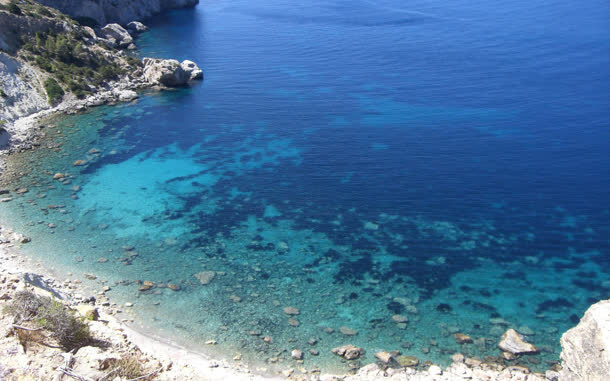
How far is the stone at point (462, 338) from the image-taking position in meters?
31.3

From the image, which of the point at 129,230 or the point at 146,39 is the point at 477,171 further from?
the point at 146,39

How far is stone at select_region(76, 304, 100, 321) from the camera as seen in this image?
29.5 metres

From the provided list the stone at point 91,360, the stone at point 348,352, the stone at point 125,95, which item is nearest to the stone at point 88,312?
the stone at point 91,360

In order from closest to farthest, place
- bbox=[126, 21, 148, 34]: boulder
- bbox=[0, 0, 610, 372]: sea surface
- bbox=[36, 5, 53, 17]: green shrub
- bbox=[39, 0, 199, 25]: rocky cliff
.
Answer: bbox=[0, 0, 610, 372]: sea surface, bbox=[36, 5, 53, 17]: green shrub, bbox=[39, 0, 199, 25]: rocky cliff, bbox=[126, 21, 148, 34]: boulder

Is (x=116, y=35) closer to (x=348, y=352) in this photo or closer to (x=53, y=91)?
(x=53, y=91)

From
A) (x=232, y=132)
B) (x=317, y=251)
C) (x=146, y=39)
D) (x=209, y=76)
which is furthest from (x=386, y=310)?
(x=146, y=39)

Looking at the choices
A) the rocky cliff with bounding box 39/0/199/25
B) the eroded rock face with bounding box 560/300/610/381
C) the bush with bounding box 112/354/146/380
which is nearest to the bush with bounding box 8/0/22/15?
the rocky cliff with bounding box 39/0/199/25

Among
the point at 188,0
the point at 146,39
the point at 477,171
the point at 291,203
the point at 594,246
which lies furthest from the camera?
the point at 188,0

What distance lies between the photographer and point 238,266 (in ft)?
125

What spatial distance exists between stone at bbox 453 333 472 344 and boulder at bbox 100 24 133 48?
291 ft

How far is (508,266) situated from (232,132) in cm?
3952

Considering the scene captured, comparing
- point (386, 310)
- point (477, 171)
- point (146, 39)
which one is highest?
point (146, 39)

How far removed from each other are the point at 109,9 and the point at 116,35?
15.5 m

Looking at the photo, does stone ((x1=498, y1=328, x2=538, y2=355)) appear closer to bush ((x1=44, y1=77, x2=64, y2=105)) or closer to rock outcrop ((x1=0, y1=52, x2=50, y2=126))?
rock outcrop ((x1=0, y1=52, x2=50, y2=126))
